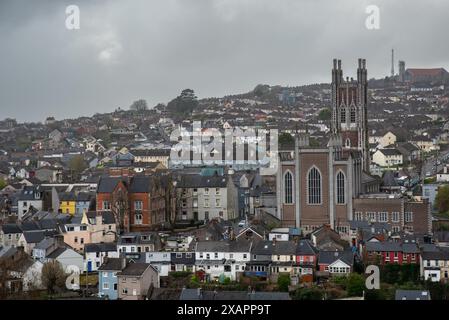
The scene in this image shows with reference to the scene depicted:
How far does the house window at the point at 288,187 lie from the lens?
31.2 metres

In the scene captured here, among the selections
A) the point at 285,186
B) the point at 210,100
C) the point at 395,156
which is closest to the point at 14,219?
the point at 285,186

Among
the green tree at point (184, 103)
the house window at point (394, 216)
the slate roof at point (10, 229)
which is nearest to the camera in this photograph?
the slate roof at point (10, 229)

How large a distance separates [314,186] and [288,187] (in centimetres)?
90

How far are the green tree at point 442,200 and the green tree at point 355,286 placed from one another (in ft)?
46.2

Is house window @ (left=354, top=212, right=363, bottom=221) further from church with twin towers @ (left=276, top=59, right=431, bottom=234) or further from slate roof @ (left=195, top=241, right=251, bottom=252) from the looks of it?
slate roof @ (left=195, top=241, right=251, bottom=252)

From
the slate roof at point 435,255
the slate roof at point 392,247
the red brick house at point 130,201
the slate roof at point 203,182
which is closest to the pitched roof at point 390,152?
the slate roof at point 203,182

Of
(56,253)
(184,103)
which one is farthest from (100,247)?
(184,103)

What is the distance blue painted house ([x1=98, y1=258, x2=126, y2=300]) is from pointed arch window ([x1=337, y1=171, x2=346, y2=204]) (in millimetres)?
10617

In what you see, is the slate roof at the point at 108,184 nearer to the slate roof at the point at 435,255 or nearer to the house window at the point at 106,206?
the house window at the point at 106,206

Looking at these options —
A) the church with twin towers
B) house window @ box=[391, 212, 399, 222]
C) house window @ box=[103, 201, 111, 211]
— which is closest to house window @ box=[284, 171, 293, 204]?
the church with twin towers

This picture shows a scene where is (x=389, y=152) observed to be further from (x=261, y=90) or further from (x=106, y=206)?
(x=261, y=90)

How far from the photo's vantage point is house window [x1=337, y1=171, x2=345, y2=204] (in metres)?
30.7
